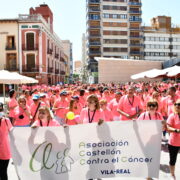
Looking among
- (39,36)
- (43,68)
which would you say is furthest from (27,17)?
(43,68)

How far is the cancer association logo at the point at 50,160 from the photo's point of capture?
13.6ft

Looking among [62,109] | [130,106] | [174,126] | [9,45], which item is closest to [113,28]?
[9,45]

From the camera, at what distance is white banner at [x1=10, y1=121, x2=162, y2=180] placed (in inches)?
163

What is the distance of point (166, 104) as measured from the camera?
25.2ft

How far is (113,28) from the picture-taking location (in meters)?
69.4

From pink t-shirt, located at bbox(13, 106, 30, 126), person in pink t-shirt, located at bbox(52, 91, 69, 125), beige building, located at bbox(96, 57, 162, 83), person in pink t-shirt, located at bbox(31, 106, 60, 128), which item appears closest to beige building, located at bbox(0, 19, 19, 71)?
beige building, located at bbox(96, 57, 162, 83)

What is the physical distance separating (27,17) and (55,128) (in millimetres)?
37455

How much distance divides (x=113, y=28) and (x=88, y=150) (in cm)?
6765

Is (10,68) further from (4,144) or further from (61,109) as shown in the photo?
(4,144)

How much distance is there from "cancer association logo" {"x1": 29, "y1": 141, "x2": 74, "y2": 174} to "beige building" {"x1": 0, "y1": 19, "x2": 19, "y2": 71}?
35854 mm

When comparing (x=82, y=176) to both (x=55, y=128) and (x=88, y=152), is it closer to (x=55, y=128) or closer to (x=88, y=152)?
(x=88, y=152)

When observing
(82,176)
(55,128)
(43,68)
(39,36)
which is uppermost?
(39,36)

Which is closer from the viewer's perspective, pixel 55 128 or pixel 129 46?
pixel 55 128

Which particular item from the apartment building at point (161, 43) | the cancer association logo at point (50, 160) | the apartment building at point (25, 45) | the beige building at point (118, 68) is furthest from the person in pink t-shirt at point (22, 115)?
the apartment building at point (161, 43)
